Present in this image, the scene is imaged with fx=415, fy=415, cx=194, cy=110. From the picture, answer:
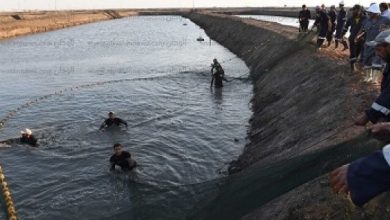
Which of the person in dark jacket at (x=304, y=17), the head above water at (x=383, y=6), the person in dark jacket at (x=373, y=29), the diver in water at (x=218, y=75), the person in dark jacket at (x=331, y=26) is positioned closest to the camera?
the person in dark jacket at (x=373, y=29)

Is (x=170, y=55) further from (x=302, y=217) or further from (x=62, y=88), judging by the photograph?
(x=302, y=217)

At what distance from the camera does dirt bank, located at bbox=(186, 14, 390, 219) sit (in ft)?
26.3

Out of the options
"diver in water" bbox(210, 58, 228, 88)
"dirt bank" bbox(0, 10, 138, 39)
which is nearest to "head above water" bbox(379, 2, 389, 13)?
"diver in water" bbox(210, 58, 228, 88)

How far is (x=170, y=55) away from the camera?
53875 millimetres

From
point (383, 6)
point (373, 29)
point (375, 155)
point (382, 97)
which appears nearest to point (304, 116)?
point (373, 29)

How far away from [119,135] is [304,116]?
29.8ft

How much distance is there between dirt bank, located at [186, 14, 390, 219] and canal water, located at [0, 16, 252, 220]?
4.95ft

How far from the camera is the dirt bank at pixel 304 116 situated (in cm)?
801

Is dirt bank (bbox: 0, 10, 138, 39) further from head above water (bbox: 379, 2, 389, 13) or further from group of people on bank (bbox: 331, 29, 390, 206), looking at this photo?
group of people on bank (bbox: 331, 29, 390, 206)

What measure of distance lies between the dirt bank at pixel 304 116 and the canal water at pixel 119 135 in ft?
4.95

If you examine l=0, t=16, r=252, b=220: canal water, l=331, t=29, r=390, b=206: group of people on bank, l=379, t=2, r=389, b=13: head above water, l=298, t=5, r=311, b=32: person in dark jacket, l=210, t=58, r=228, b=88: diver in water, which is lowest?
l=0, t=16, r=252, b=220: canal water

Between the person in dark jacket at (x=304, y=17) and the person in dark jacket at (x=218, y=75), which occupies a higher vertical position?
the person in dark jacket at (x=304, y=17)

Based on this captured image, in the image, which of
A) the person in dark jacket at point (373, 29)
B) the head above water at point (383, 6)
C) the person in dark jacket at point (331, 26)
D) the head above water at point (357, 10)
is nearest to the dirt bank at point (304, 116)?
the person in dark jacket at point (373, 29)

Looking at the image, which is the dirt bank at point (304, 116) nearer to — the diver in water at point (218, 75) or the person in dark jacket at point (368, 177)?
the diver in water at point (218, 75)
